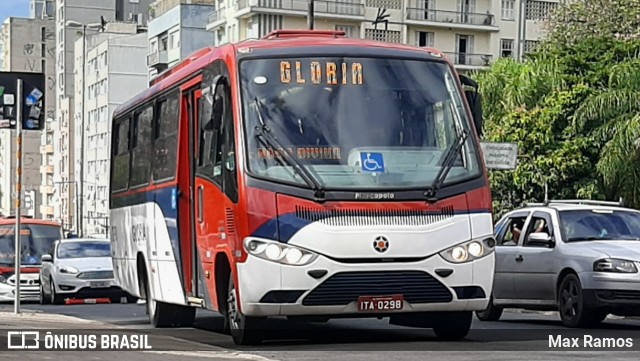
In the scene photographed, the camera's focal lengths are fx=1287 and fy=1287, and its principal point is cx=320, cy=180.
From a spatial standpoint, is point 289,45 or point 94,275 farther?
point 94,275

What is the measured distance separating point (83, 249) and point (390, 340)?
754 inches

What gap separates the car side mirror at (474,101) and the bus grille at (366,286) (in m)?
1.84

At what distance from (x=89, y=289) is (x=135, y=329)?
540 inches

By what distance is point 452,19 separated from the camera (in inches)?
3204

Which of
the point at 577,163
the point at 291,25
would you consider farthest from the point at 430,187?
the point at 291,25

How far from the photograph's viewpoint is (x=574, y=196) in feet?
137

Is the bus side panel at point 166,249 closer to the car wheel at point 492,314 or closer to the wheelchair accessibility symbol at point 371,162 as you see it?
the wheelchair accessibility symbol at point 371,162

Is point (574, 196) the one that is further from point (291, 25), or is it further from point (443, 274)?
point (291, 25)

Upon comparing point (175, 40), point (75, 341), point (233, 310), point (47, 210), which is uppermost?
point (175, 40)

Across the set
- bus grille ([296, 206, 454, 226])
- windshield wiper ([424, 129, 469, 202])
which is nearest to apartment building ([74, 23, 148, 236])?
windshield wiper ([424, 129, 469, 202])

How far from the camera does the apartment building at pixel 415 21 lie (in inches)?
2977

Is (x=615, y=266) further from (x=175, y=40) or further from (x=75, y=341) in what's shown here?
(x=175, y=40)

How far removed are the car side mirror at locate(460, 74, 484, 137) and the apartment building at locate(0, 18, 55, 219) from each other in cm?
12352

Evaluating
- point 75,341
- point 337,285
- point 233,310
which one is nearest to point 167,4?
point 75,341
